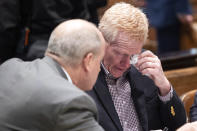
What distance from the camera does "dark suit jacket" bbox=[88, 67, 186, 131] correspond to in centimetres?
223

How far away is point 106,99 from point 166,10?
10.4 feet

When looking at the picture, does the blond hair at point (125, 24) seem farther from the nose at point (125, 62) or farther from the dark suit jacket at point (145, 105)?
the dark suit jacket at point (145, 105)

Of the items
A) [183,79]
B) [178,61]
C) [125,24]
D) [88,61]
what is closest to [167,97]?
[125,24]

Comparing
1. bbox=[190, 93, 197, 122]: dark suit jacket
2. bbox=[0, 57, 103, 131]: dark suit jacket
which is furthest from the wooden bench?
bbox=[0, 57, 103, 131]: dark suit jacket

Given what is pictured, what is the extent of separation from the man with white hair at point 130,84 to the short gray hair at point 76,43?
17.2 inches

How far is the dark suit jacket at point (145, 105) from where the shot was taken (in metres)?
2.23

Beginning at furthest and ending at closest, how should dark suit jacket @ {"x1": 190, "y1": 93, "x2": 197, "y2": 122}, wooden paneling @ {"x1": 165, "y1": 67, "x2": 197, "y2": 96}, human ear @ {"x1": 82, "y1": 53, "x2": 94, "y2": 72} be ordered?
wooden paneling @ {"x1": 165, "y1": 67, "x2": 197, "y2": 96} < dark suit jacket @ {"x1": 190, "y1": 93, "x2": 197, "y2": 122} < human ear @ {"x1": 82, "y1": 53, "x2": 94, "y2": 72}

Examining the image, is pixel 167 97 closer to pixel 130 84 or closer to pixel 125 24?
pixel 130 84

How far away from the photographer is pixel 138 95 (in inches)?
92.4

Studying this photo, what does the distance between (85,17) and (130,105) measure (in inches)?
43.9

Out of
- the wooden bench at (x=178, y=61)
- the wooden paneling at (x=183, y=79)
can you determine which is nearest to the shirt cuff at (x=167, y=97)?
the wooden paneling at (x=183, y=79)

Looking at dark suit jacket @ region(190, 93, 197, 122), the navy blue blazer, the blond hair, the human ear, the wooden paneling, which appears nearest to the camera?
the human ear

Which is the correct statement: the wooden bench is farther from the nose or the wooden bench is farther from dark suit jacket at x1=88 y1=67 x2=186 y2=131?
the nose

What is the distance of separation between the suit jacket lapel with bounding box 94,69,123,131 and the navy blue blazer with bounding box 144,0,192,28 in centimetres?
304
